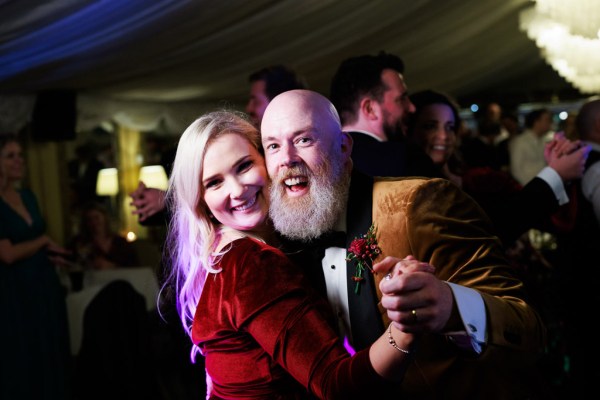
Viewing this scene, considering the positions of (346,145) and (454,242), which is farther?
(346,145)

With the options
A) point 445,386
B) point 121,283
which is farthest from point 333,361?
point 121,283

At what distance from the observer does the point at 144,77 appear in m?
5.47

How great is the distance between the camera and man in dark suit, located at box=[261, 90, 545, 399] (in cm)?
142

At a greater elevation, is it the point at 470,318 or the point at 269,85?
the point at 269,85

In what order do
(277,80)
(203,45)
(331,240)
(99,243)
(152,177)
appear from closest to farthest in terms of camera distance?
(331,240), (277,80), (203,45), (99,243), (152,177)

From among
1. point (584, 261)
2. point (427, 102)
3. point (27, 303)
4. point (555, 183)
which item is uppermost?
point (427, 102)

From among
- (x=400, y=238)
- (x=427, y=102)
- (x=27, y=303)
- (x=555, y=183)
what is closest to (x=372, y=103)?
(x=427, y=102)

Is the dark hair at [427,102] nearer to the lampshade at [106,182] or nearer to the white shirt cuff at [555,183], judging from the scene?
the white shirt cuff at [555,183]

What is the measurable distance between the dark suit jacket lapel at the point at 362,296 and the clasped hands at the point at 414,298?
0.36 m

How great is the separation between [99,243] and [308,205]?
13.5ft

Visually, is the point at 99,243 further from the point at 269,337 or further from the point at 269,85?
the point at 269,337

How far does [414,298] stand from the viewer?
1.13 metres

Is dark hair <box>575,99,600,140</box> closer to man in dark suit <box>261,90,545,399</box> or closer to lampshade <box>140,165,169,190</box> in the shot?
man in dark suit <box>261,90,545,399</box>

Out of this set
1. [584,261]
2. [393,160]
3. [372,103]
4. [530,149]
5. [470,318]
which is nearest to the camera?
[470,318]
